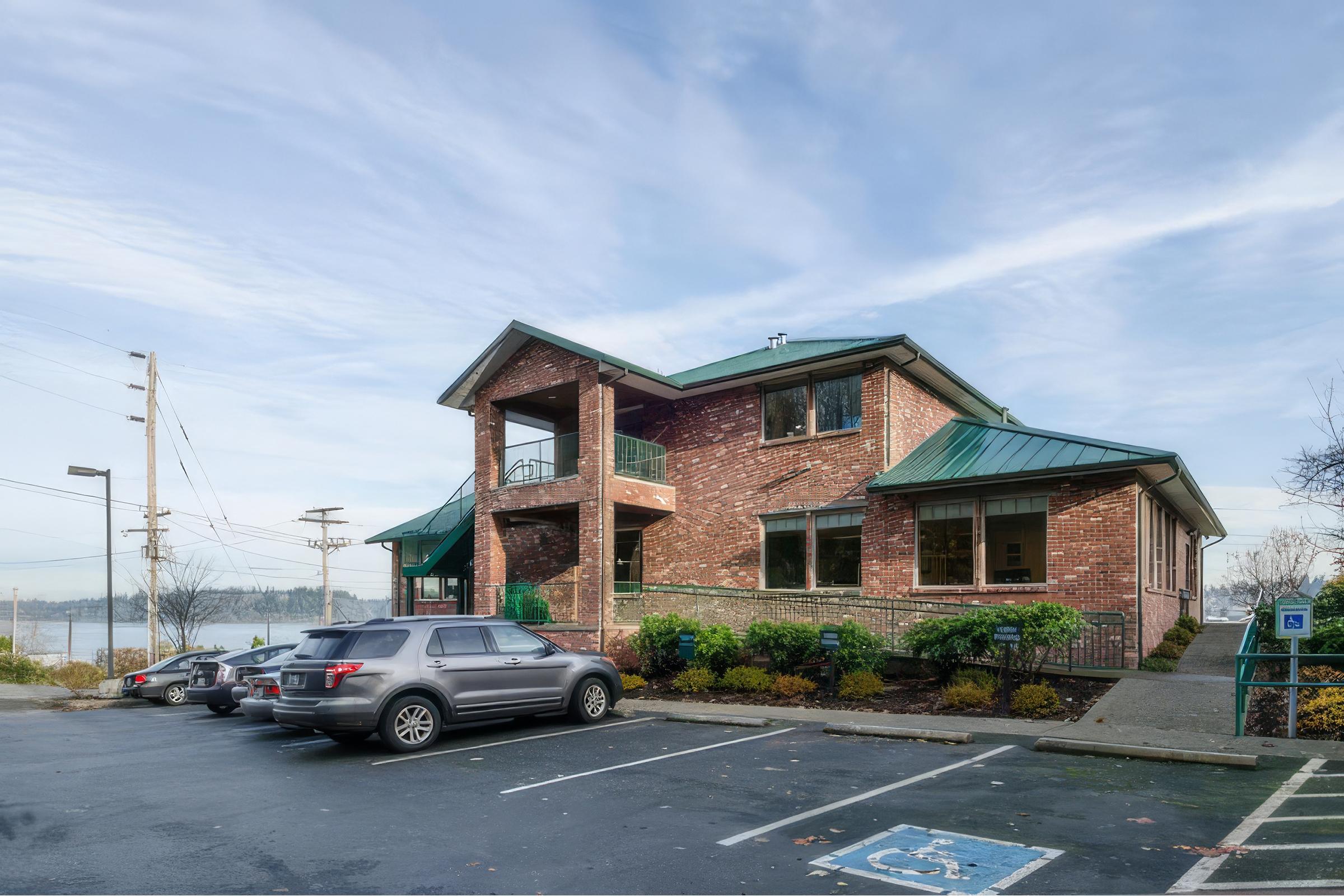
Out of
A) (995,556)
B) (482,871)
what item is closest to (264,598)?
(995,556)

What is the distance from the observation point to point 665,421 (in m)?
24.0

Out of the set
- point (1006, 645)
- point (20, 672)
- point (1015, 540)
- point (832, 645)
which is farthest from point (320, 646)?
point (20, 672)

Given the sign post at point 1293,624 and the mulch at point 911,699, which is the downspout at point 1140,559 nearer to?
the mulch at point 911,699

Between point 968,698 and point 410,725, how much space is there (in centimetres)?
775

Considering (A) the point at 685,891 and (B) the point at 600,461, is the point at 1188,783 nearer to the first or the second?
(A) the point at 685,891

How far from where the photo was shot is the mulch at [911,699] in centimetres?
1343

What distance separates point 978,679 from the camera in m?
14.5

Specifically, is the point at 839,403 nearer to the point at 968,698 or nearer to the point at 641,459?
the point at 641,459

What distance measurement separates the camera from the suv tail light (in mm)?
11211

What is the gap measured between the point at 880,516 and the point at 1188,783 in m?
11.4

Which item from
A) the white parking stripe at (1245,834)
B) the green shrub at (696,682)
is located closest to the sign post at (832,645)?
the green shrub at (696,682)

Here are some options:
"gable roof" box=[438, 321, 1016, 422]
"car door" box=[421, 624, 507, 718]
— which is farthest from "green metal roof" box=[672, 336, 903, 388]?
"car door" box=[421, 624, 507, 718]

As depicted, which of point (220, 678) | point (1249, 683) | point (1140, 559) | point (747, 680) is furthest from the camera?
point (220, 678)

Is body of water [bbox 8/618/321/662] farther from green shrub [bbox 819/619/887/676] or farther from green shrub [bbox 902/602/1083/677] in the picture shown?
green shrub [bbox 902/602/1083/677]
